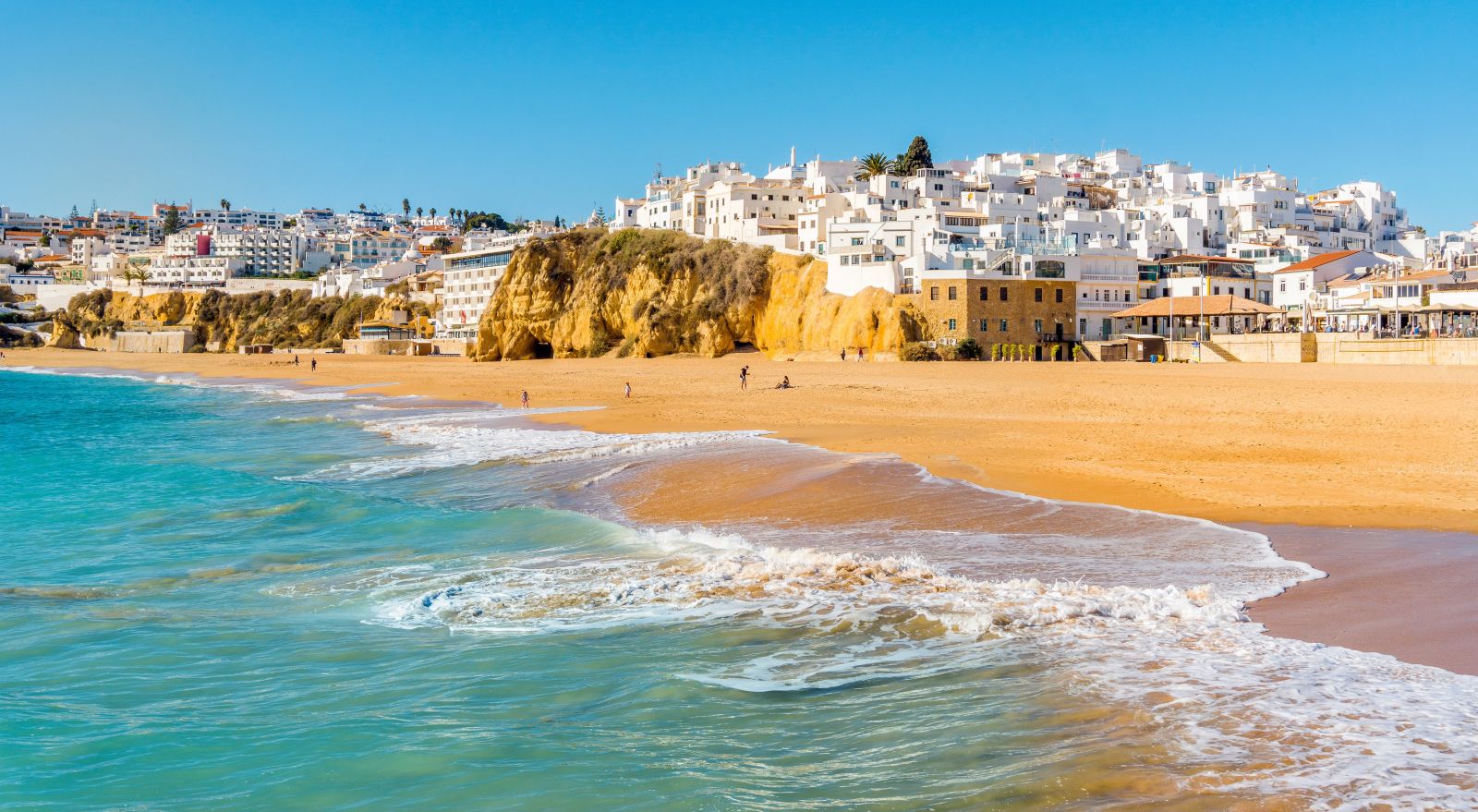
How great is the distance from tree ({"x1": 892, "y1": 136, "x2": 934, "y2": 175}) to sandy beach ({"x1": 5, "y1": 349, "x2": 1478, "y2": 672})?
41.8 metres

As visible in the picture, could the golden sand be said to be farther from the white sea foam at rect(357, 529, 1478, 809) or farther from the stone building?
the stone building

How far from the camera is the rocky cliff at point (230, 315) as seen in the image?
98250mm

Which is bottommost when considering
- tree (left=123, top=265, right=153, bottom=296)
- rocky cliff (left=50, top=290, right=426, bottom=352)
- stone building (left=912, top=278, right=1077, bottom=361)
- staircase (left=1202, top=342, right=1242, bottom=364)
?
staircase (left=1202, top=342, right=1242, bottom=364)

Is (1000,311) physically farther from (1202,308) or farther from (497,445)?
(497,445)

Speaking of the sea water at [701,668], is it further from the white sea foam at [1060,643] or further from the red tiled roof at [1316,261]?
the red tiled roof at [1316,261]

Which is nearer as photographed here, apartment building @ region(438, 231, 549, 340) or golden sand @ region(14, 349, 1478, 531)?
golden sand @ region(14, 349, 1478, 531)

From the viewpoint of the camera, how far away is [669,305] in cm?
5838

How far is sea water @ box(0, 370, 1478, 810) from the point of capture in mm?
5559

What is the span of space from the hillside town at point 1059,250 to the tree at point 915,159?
0.57 ft

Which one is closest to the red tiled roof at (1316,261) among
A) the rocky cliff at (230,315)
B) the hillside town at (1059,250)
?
the hillside town at (1059,250)

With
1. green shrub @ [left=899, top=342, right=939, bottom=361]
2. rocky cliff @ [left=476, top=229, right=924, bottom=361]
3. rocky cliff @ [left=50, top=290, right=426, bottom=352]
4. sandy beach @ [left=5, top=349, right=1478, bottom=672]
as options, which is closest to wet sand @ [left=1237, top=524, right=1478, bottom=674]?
sandy beach @ [left=5, top=349, right=1478, bottom=672]

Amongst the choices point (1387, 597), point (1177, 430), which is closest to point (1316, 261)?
point (1177, 430)

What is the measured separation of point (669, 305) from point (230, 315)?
68.4 m

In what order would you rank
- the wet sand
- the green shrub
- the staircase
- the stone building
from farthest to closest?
the stone building
the green shrub
the staircase
the wet sand
